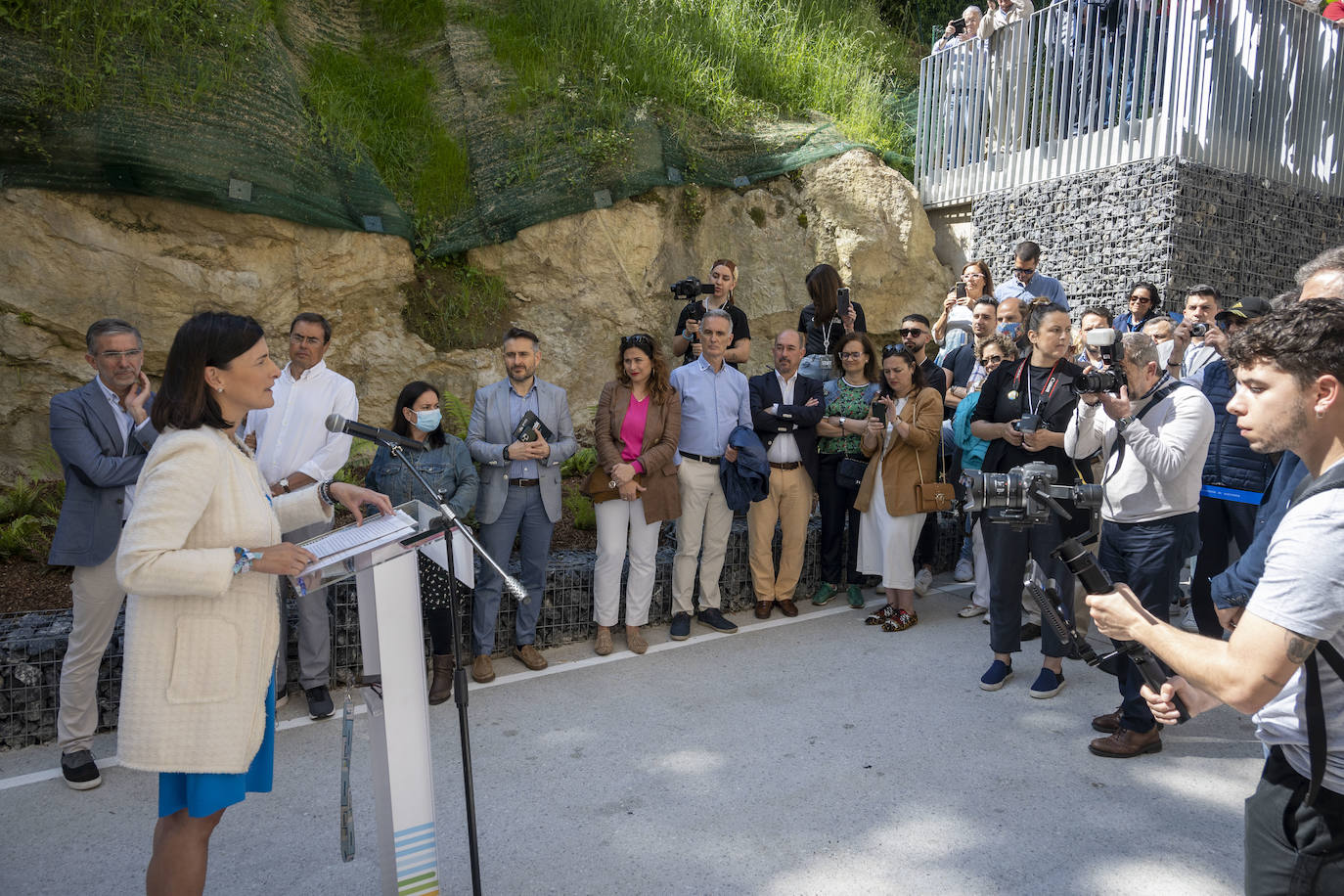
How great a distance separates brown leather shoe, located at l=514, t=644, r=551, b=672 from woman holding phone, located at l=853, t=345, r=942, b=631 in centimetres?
235

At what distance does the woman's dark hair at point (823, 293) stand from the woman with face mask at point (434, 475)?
3.40 metres

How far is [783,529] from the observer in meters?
6.39

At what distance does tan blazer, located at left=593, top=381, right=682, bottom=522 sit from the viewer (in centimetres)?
562

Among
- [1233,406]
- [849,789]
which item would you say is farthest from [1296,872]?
[849,789]

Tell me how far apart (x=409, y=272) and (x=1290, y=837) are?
27.1ft

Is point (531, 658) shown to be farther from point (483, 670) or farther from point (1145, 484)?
point (1145, 484)

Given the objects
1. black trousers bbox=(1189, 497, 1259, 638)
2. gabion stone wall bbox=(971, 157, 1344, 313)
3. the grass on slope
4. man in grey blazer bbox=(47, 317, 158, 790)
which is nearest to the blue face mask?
man in grey blazer bbox=(47, 317, 158, 790)

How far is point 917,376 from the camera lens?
253 inches

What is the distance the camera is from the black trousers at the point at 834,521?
6.71 metres

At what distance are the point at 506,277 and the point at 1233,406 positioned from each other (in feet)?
25.5

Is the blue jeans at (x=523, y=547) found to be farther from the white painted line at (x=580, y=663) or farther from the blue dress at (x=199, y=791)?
the blue dress at (x=199, y=791)

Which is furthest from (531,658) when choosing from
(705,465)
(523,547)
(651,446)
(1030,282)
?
(1030,282)

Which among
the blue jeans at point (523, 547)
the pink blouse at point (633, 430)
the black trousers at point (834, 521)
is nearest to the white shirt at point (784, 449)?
the black trousers at point (834, 521)

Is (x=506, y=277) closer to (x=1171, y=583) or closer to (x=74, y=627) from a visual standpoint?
(x=74, y=627)
